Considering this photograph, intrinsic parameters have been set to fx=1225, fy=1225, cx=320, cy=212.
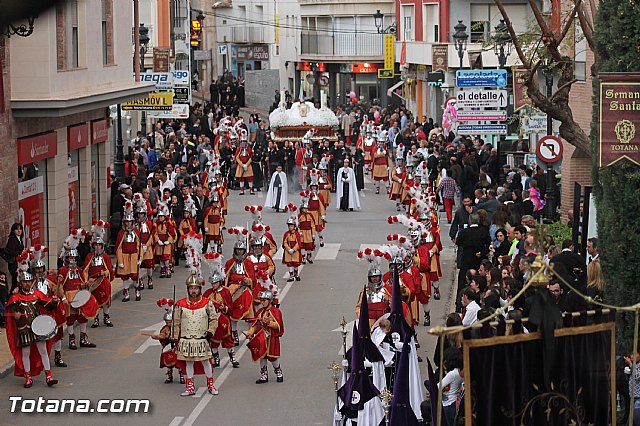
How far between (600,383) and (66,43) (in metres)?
17.8

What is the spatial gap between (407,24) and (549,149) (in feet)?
122

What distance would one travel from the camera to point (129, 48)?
29.9 metres

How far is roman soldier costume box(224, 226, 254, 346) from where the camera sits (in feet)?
57.5

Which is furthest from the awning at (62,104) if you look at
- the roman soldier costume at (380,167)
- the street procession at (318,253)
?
the roman soldier costume at (380,167)

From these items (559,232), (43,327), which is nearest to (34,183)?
(43,327)

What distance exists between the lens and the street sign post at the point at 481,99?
97.0ft

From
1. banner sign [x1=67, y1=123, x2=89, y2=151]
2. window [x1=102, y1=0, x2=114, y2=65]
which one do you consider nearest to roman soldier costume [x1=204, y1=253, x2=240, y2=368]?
banner sign [x1=67, y1=123, x2=89, y2=151]

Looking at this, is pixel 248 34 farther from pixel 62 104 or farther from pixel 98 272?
pixel 98 272

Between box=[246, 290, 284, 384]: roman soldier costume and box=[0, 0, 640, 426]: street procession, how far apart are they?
32 mm

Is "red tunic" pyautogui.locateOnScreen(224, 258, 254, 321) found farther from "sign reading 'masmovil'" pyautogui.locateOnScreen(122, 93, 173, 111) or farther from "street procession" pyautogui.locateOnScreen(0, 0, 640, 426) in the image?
"sign reading 'masmovil'" pyautogui.locateOnScreen(122, 93, 173, 111)

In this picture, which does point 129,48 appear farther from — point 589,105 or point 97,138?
point 589,105

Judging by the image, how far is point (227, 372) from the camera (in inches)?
664

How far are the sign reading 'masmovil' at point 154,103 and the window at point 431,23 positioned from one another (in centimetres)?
2182

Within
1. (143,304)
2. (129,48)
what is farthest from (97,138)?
(143,304)
